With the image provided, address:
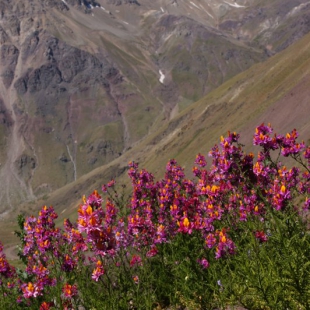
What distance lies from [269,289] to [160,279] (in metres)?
2.97

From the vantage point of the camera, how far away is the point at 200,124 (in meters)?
154

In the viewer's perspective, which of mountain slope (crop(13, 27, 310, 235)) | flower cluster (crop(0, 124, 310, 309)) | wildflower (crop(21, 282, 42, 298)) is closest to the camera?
flower cluster (crop(0, 124, 310, 309))

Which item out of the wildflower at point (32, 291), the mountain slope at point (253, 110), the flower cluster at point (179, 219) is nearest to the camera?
the flower cluster at point (179, 219)

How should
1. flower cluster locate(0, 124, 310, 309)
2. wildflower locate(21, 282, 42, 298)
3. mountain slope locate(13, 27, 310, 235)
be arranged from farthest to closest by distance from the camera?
mountain slope locate(13, 27, 310, 235) < wildflower locate(21, 282, 42, 298) < flower cluster locate(0, 124, 310, 309)

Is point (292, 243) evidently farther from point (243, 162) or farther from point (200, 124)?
point (200, 124)

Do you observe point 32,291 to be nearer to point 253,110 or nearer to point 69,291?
point 69,291

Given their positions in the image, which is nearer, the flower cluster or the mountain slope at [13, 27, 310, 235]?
the flower cluster

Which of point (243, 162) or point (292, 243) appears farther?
point (243, 162)

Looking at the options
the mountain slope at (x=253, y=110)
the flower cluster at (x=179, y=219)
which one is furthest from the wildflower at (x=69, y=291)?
the mountain slope at (x=253, y=110)

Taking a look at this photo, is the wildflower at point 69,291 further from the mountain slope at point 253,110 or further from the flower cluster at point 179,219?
the mountain slope at point 253,110

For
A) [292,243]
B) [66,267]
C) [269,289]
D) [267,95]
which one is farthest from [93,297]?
[267,95]

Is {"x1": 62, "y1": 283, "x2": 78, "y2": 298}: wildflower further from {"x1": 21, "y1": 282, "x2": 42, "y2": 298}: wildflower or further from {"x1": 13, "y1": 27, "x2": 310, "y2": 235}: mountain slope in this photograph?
{"x1": 13, "y1": 27, "x2": 310, "y2": 235}: mountain slope

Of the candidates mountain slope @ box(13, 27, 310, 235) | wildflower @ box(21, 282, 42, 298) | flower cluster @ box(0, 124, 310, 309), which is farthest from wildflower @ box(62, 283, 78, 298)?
mountain slope @ box(13, 27, 310, 235)

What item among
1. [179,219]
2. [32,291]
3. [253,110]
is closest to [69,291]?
[32,291]
